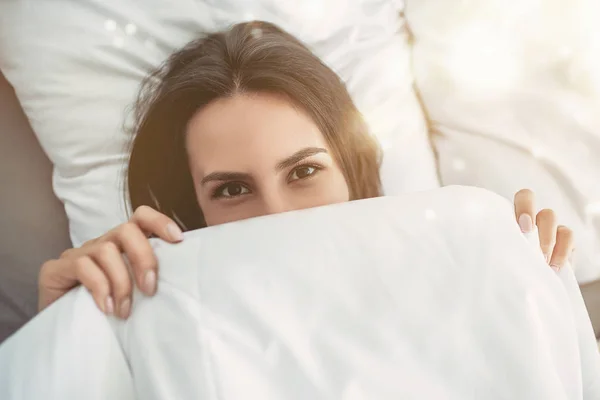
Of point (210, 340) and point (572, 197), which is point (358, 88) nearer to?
point (572, 197)

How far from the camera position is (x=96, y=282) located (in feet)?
1.41

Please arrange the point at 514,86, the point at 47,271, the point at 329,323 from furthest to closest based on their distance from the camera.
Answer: the point at 514,86
the point at 47,271
the point at 329,323

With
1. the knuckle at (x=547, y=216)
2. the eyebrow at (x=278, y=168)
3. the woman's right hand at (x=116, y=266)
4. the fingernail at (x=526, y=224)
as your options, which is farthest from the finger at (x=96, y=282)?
the knuckle at (x=547, y=216)

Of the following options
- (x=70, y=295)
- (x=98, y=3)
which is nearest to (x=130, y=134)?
(x=98, y=3)

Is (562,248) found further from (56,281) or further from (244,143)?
(56,281)

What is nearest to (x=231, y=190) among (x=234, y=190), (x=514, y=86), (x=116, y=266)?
(x=234, y=190)

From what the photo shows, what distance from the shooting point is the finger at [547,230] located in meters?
0.60

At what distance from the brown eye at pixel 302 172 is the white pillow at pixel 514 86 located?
0.29 metres

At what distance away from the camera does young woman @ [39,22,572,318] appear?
59cm

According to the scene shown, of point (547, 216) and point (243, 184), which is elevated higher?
point (243, 184)

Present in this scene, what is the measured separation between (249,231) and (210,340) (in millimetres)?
112

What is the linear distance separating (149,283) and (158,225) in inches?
2.9

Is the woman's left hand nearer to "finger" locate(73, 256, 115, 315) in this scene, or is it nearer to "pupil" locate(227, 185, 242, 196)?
"pupil" locate(227, 185, 242, 196)

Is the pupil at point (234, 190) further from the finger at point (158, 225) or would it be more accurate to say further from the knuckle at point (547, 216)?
the knuckle at point (547, 216)
